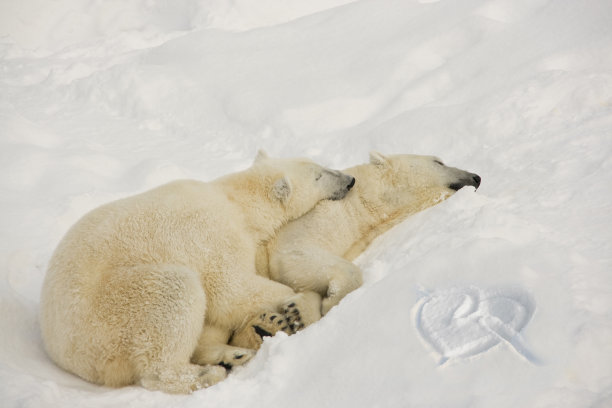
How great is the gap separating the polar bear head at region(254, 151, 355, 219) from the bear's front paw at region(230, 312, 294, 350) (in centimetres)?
111

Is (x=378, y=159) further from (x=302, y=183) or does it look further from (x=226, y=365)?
(x=226, y=365)

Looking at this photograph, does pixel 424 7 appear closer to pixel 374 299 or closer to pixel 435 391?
pixel 374 299

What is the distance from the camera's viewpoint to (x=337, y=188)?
4.35 metres

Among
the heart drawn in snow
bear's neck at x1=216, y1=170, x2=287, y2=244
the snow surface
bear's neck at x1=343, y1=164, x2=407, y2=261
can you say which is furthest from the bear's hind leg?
bear's neck at x1=343, y1=164, x2=407, y2=261

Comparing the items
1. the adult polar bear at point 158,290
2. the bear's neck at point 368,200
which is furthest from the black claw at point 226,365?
the bear's neck at point 368,200

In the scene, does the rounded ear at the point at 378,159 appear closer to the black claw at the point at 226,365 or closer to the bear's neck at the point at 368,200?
the bear's neck at the point at 368,200

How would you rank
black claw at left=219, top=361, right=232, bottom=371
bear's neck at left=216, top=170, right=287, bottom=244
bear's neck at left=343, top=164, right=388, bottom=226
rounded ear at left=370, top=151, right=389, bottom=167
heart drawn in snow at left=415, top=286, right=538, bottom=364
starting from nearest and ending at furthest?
1. heart drawn in snow at left=415, top=286, right=538, bottom=364
2. black claw at left=219, top=361, right=232, bottom=371
3. bear's neck at left=216, top=170, right=287, bottom=244
4. bear's neck at left=343, top=164, right=388, bottom=226
5. rounded ear at left=370, top=151, right=389, bottom=167

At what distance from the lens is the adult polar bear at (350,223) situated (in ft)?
12.1

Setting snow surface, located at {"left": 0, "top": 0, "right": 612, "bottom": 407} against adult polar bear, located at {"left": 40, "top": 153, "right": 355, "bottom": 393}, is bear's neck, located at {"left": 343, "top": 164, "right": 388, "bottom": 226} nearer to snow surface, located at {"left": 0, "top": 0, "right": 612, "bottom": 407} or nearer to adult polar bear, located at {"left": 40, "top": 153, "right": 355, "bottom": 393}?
snow surface, located at {"left": 0, "top": 0, "right": 612, "bottom": 407}

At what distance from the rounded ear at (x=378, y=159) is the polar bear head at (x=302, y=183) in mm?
338

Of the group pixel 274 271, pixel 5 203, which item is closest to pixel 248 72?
pixel 5 203

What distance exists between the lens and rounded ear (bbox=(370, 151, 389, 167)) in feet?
15.1

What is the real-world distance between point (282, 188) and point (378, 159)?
3.18ft

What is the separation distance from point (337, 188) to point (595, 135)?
1.94m
